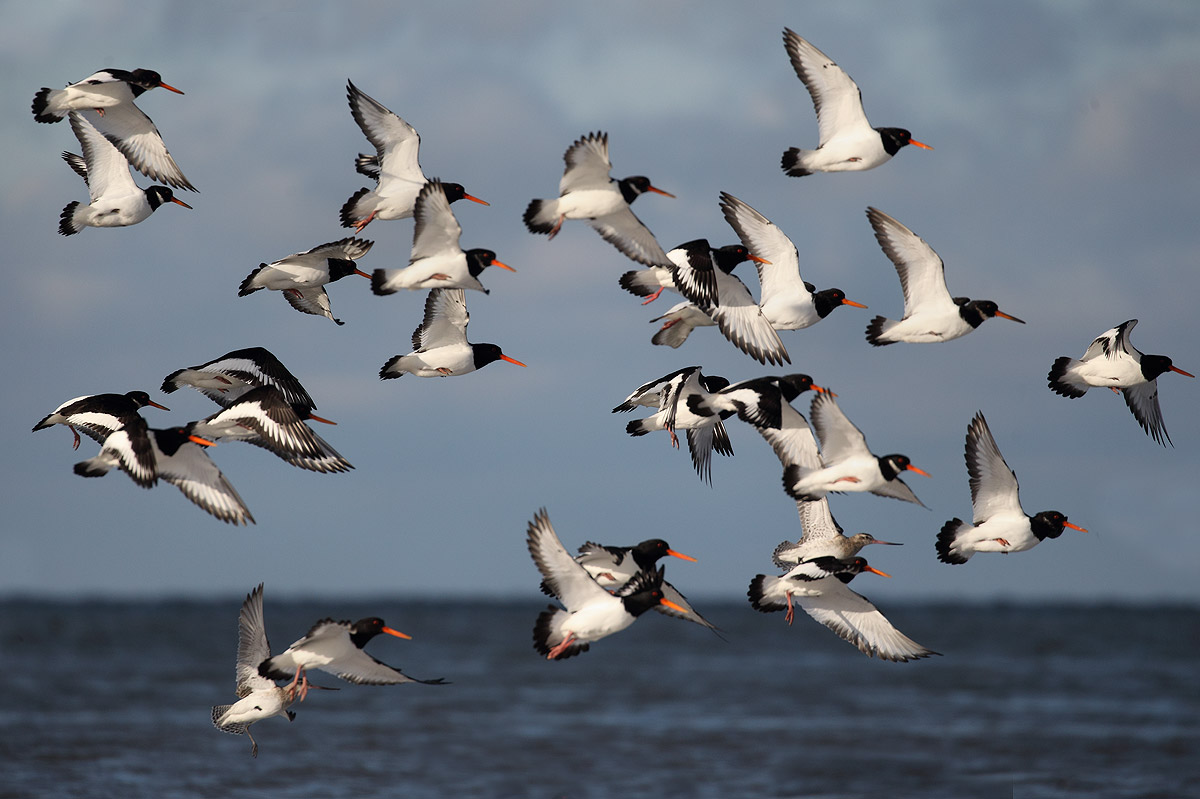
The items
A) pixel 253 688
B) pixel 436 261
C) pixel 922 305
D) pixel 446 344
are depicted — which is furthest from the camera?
pixel 446 344

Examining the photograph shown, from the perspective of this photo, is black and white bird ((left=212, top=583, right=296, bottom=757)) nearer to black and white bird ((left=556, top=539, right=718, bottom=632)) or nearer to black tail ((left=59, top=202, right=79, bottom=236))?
black and white bird ((left=556, top=539, right=718, bottom=632))

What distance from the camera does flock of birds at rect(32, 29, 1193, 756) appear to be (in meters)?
10.3

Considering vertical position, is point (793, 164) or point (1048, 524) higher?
point (793, 164)

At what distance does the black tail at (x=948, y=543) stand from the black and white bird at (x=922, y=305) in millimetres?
1801

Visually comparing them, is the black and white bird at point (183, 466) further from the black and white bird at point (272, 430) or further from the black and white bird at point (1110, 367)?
the black and white bird at point (1110, 367)

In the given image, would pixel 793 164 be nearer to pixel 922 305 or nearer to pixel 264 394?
pixel 922 305

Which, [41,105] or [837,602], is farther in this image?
[41,105]

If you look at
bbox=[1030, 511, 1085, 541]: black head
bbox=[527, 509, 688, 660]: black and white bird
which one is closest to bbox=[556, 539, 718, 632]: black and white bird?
bbox=[527, 509, 688, 660]: black and white bird

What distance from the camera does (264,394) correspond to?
10.8 metres

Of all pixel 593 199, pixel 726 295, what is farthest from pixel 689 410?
pixel 593 199

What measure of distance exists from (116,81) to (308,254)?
2633 millimetres

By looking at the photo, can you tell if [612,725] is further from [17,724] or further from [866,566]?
[866,566]

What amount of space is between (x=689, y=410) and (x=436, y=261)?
8.93 feet

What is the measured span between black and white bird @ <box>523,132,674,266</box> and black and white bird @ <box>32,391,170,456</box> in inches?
153
